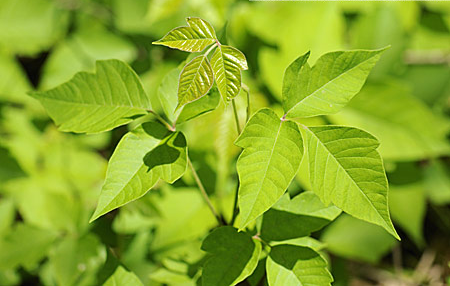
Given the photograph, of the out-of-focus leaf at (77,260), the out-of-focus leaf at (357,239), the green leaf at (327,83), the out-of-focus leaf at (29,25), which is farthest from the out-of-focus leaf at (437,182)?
the out-of-focus leaf at (29,25)

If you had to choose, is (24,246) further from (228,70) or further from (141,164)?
(228,70)

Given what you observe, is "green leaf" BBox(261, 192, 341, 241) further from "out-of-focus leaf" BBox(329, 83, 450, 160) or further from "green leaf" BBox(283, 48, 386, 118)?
"out-of-focus leaf" BBox(329, 83, 450, 160)

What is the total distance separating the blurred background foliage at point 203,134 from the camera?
151 centimetres

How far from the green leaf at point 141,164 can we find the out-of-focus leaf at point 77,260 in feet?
2.03

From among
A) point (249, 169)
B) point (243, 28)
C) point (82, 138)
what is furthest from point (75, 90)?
point (243, 28)

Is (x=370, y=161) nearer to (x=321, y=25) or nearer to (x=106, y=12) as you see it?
(x=321, y=25)

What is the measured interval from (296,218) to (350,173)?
0.22m

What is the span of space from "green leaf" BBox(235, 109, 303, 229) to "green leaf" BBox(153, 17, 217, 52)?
0.16 metres

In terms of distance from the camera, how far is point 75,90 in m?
0.95

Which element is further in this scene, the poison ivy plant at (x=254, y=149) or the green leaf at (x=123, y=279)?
the green leaf at (x=123, y=279)

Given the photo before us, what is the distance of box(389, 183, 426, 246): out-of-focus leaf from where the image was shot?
1771 mm

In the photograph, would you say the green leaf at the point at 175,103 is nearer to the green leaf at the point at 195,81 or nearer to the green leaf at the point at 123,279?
the green leaf at the point at 195,81

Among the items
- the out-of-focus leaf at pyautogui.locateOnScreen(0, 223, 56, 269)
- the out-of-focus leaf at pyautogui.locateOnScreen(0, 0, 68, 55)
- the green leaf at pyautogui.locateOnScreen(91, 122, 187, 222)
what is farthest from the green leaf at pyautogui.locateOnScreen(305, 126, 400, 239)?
the out-of-focus leaf at pyautogui.locateOnScreen(0, 0, 68, 55)

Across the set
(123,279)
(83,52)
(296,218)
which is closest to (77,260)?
(123,279)
